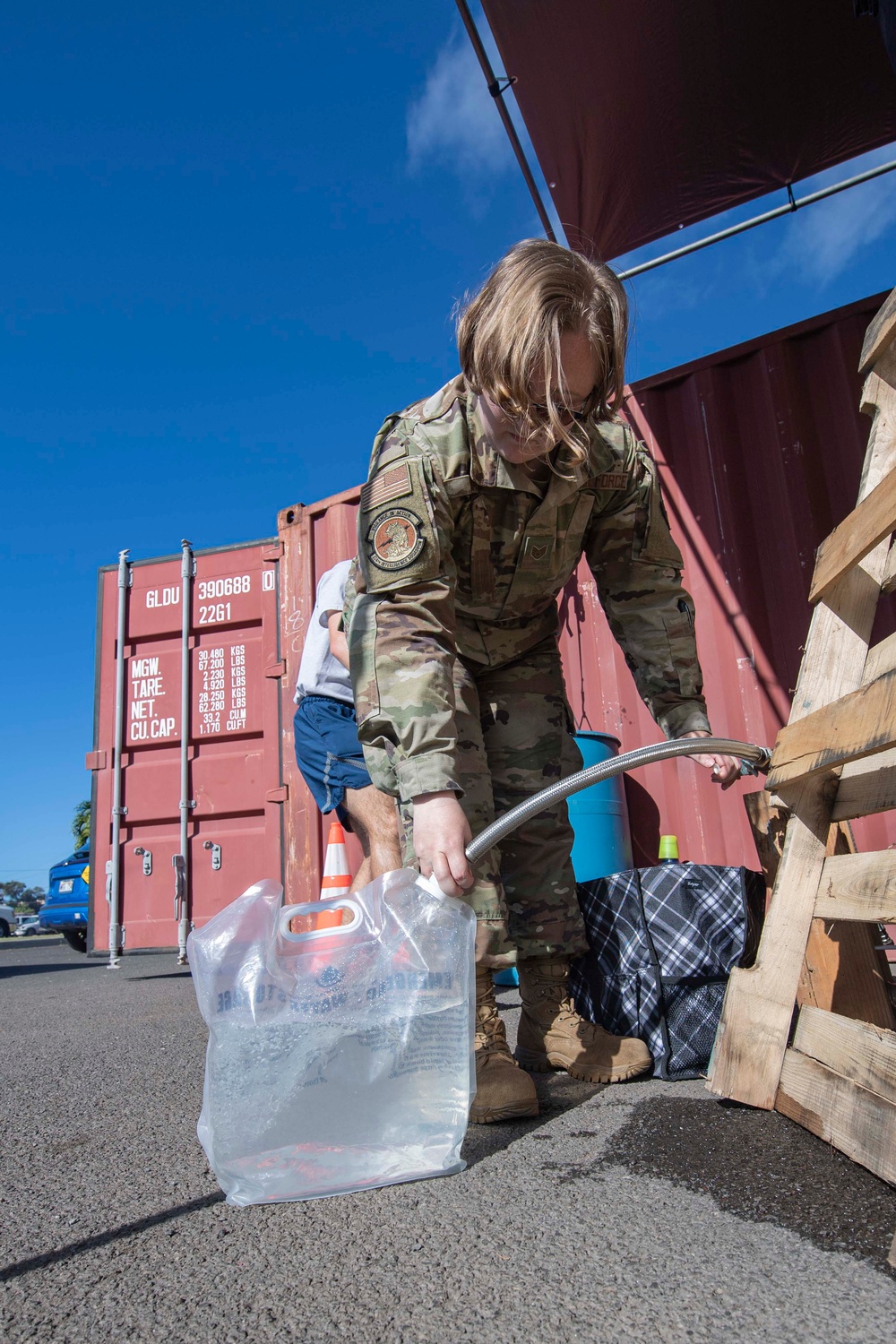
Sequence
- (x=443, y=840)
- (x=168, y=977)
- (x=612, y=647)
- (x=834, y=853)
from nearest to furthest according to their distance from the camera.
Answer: (x=443, y=840) < (x=834, y=853) < (x=612, y=647) < (x=168, y=977)

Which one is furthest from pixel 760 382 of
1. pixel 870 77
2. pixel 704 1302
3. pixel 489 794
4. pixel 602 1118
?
pixel 704 1302

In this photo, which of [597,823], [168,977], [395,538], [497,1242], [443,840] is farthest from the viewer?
[168,977]

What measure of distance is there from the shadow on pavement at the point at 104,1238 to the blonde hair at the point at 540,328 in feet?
4.36

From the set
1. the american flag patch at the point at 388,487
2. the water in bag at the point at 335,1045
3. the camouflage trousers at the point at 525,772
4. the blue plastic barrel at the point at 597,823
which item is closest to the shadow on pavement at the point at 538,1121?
the water in bag at the point at 335,1045

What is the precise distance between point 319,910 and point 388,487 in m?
0.81

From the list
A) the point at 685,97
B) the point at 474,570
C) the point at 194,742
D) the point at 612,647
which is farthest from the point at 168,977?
the point at 685,97

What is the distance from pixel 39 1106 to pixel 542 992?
1105 mm

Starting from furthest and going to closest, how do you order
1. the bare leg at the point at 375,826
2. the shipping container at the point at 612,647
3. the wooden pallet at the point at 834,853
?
the shipping container at the point at 612,647 → the bare leg at the point at 375,826 → the wooden pallet at the point at 834,853

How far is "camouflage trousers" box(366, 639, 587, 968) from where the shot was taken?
1789 mm

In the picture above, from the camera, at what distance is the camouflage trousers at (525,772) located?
179 cm

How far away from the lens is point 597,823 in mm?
3471

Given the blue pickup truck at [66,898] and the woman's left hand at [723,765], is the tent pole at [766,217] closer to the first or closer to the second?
the woman's left hand at [723,765]

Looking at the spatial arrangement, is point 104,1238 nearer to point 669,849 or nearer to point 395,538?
point 395,538

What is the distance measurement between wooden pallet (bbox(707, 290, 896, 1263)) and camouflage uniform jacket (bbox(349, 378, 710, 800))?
40cm
